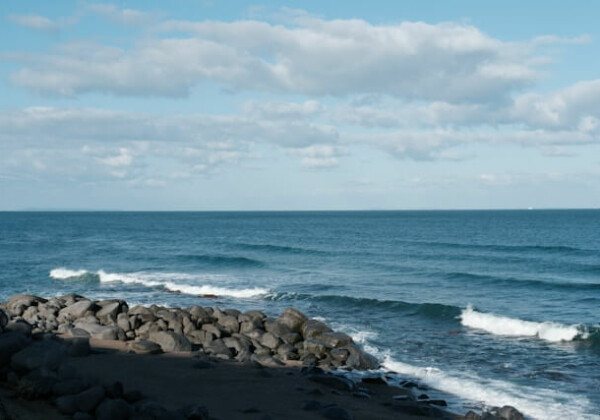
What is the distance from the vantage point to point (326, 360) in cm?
2100

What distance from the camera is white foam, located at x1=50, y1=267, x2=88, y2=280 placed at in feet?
150

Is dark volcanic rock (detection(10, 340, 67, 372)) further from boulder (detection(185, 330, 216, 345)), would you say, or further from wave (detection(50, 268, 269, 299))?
wave (detection(50, 268, 269, 299))

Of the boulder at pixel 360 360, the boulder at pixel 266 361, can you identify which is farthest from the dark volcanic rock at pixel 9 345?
the boulder at pixel 360 360

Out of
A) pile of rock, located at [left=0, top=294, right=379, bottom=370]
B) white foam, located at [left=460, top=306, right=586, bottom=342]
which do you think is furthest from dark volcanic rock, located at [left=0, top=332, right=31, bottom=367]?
white foam, located at [left=460, top=306, right=586, bottom=342]

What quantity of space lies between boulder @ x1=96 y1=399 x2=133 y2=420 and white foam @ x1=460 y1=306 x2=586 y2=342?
59.9 ft

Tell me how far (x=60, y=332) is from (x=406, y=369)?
12332mm

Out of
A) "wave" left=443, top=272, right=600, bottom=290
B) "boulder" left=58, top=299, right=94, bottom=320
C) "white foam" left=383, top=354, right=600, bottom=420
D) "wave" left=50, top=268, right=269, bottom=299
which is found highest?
"wave" left=443, top=272, right=600, bottom=290

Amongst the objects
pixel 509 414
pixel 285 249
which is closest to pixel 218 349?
pixel 509 414

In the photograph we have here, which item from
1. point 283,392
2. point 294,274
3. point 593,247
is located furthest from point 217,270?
point 593,247

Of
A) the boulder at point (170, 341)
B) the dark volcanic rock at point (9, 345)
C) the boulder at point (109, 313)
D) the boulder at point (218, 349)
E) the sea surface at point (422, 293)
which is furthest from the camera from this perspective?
the boulder at point (109, 313)

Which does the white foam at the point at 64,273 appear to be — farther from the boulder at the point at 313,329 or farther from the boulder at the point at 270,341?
the boulder at the point at 313,329

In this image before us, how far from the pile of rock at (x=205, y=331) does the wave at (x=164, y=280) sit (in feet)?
37.1

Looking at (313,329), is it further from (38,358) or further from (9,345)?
(9,345)

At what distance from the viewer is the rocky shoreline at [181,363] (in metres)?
12.3
